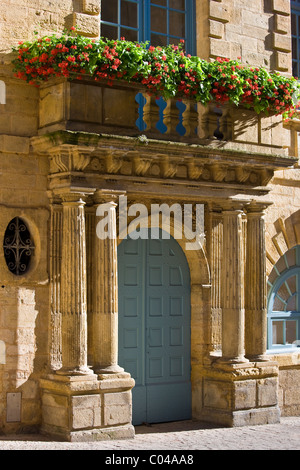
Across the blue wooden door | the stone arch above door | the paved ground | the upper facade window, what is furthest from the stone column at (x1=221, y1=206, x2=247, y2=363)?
the upper facade window

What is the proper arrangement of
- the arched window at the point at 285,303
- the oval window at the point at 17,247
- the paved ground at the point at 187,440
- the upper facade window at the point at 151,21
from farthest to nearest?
the arched window at the point at 285,303, the upper facade window at the point at 151,21, the oval window at the point at 17,247, the paved ground at the point at 187,440

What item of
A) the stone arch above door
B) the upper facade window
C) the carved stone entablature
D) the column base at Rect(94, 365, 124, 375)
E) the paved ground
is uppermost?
the upper facade window

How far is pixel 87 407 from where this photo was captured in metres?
9.84

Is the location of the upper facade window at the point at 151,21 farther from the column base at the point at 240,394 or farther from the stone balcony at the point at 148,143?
the column base at the point at 240,394

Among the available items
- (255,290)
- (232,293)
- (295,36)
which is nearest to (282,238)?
(255,290)

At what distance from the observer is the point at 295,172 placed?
12773 mm

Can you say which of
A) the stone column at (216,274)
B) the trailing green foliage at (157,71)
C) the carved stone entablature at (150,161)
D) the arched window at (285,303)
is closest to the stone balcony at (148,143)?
the carved stone entablature at (150,161)

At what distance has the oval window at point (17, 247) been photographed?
1005 cm

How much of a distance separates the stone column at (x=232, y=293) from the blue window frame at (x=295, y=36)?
3.08 meters

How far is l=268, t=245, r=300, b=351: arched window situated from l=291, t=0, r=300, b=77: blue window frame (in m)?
2.60

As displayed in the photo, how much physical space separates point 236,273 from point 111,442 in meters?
2.68

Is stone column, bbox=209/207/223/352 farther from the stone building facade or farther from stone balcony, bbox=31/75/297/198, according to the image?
stone balcony, bbox=31/75/297/198

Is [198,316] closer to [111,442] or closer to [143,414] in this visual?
[143,414]

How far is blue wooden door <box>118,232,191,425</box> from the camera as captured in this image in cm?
1112
